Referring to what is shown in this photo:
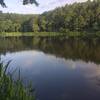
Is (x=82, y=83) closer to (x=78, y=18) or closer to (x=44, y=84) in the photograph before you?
(x=44, y=84)

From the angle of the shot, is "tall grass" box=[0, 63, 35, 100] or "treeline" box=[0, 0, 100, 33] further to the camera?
"treeline" box=[0, 0, 100, 33]

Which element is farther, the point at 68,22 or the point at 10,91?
the point at 68,22

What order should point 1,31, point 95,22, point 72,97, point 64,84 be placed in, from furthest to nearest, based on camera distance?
point 1,31 → point 95,22 → point 64,84 → point 72,97

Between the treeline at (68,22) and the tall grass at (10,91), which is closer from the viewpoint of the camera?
the tall grass at (10,91)

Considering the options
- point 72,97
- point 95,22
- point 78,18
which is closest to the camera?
point 72,97

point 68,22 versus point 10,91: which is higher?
point 10,91

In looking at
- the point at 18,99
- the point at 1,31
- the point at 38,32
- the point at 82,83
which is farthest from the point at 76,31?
the point at 18,99

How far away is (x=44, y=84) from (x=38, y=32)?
83369 millimetres

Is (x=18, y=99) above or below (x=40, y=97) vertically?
above

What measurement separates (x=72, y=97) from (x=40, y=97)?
1.51m

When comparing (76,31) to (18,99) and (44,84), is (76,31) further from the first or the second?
(18,99)

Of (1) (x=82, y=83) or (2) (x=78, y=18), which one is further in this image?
(2) (x=78, y=18)

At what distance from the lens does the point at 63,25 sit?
91.4m

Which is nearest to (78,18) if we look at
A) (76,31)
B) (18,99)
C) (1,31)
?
(76,31)
